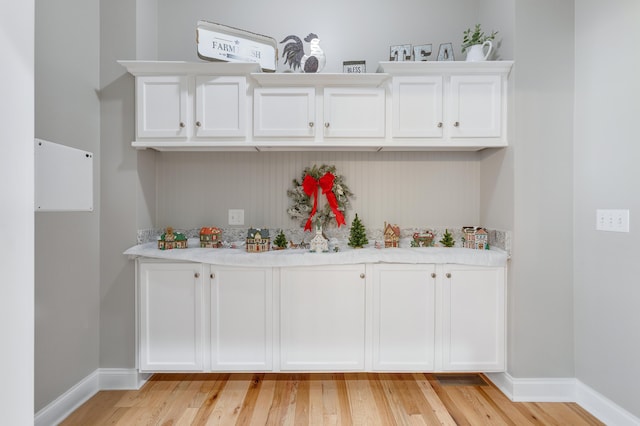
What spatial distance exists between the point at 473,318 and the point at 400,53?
1.88m

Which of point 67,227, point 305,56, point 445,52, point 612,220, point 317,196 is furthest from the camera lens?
point 317,196

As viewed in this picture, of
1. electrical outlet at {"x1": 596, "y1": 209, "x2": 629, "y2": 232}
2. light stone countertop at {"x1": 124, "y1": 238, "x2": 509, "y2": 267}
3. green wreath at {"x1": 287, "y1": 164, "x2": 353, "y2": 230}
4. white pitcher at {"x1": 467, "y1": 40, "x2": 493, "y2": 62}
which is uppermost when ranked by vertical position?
white pitcher at {"x1": 467, "y1": 40, "x2": 493, "y2": 62}

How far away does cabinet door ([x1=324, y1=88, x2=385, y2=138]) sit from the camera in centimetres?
218

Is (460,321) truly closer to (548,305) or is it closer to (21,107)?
(548,305)

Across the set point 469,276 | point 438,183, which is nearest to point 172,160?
point 438,183

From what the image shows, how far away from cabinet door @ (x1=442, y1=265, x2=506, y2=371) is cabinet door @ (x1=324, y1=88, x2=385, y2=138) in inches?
41.0

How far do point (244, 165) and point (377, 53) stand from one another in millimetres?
1350

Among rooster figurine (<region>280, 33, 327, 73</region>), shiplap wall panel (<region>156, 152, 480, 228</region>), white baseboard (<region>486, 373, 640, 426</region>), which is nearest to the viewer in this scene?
white baseboard (<region>486, 373, 640, 426</region>)

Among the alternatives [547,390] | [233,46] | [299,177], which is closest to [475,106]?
[299,177]

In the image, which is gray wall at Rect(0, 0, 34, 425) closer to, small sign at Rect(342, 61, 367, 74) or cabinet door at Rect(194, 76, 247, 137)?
cabinet door at Rect(194, 76, 247, 137)

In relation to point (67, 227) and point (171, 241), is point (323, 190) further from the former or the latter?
point (67, 227)

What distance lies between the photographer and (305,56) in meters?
2.29

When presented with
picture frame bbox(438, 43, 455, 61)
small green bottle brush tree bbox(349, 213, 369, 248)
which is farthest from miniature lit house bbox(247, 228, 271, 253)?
picture frame bbox(438, 43, 455, 61)

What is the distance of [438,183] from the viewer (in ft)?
8.41
